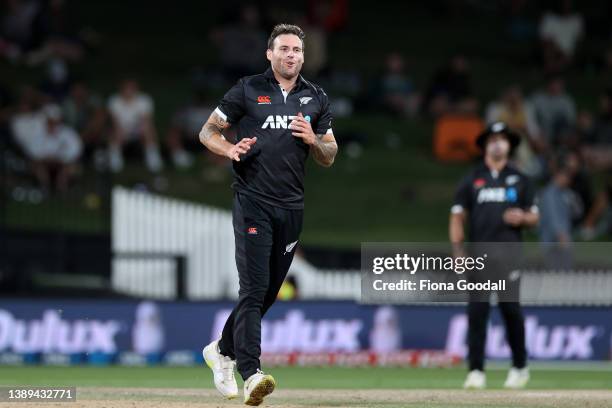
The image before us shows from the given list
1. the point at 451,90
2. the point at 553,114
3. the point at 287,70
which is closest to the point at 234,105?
the point at 287,70

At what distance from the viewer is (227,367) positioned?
1187cm

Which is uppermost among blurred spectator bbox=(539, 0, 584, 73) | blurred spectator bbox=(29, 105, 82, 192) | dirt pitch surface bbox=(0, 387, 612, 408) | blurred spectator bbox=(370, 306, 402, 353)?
Result: blurred spectator bbox=(539, 0, 584, 73)

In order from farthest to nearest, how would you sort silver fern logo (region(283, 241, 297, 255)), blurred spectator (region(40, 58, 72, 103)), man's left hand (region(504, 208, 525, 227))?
blurred spectator (region(40, 58, 72, 103)), man's left hand (region(504, 208, 525, 227)), silver fern logo (region(283, 241, 297, 255))

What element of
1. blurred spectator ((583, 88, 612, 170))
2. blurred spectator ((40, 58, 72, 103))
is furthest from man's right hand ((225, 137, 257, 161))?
blurred spectator ((583, 88, 612, 170))

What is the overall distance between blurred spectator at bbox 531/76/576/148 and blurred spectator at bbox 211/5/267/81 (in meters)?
4.72

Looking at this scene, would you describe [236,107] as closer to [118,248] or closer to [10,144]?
[118,248]

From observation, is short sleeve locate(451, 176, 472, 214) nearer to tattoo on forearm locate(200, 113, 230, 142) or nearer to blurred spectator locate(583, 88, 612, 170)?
tattoo on forearm locate(200, 113, 230, 142)

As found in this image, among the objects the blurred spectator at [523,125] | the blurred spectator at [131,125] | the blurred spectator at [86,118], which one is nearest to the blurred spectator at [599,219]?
the blurred spectator at [523,125]

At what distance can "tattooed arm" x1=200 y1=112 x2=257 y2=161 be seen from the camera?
444 inches

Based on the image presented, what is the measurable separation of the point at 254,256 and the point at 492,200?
436 cm

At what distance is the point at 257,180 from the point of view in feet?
37.6

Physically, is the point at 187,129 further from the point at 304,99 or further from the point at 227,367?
the point at 304,99

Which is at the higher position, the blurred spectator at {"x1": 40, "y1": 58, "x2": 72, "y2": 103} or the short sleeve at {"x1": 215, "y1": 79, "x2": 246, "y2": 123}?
the blurred spectator at {"x1": 40, "y1": 58, "x2": 72, "y2": 103}

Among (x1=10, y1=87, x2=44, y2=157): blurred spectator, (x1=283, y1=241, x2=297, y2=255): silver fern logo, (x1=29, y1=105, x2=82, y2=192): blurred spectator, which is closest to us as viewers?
(x1=283, y1=241, x2=297, y2=255): silver fern logo
